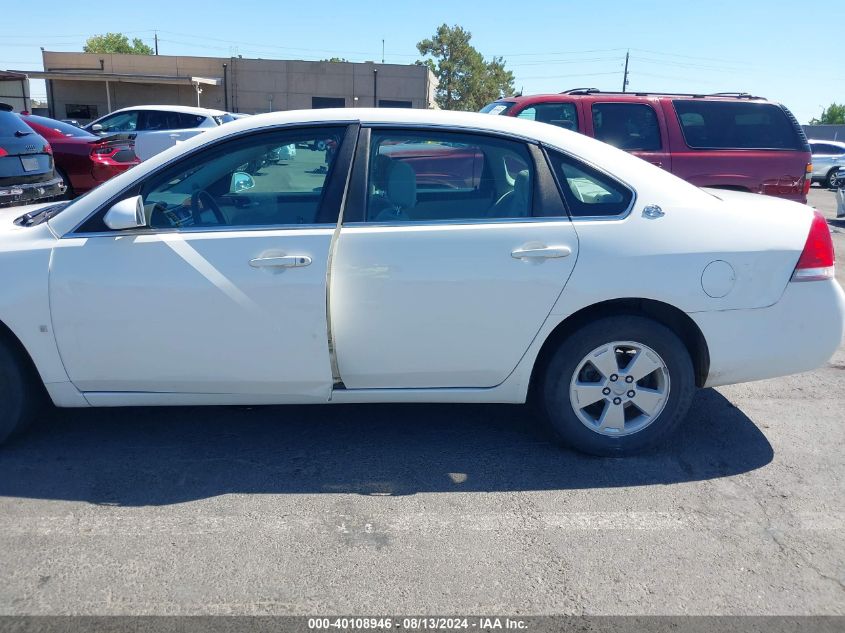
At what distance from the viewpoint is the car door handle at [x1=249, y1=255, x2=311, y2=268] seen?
3512 millimetres

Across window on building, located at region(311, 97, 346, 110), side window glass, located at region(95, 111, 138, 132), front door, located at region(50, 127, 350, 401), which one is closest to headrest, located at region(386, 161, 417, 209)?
front door, located at region(50, 127, 350, 401)

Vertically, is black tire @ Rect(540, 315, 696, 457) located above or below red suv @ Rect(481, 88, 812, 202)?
below

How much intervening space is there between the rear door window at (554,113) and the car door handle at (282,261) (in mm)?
5348

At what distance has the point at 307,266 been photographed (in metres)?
3.52

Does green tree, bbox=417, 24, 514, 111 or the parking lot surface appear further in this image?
green tree, bbox=417, 24, 514, 111

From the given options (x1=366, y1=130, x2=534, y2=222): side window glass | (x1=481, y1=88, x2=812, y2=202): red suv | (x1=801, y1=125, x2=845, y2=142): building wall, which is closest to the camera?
(x1=366, y1=130, x2=534, y2=222): side window glass

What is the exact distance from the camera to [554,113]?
27.2 ft

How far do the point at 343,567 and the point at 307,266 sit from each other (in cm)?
137

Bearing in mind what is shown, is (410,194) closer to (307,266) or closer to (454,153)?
(454,153)

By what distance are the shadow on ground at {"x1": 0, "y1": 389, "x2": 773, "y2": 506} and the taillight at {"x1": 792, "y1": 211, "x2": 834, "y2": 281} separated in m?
0.98

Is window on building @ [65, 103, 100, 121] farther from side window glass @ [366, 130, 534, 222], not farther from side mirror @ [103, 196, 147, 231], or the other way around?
side window glass @ [366, 130, 534, 222]

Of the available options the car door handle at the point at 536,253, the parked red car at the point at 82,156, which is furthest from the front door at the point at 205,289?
the parked red car at the point at 82,156

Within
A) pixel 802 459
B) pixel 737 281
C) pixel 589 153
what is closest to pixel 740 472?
pixel 802 459

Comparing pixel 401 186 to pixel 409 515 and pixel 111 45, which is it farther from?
pixel 111 45
